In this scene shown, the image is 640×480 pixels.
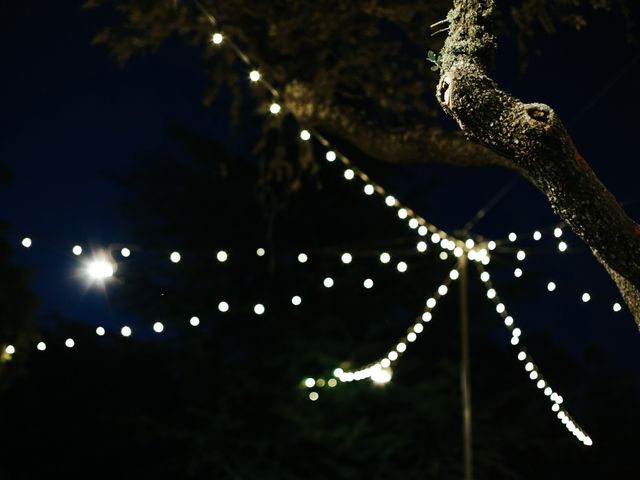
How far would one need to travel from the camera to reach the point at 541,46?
448 cm

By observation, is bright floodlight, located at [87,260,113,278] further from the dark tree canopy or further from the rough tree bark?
Answer: the rough tree bark

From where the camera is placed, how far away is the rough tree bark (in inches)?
80.0

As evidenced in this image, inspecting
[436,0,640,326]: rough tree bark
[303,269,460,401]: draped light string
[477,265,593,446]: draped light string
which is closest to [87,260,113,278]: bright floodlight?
[303,269,460,401]: draped light string

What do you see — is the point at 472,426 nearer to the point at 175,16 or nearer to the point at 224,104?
the point at 224,104

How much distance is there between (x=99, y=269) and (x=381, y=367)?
292 centimetres

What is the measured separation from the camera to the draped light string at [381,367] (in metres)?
5.56

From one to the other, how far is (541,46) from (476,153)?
151 cm

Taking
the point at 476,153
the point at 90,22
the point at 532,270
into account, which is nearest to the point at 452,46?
the point at 476,153

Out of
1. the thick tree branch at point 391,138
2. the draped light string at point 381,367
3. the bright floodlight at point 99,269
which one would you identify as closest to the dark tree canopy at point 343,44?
the thick tree branch at point 391,138

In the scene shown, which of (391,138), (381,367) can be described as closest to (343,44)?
(391,138)

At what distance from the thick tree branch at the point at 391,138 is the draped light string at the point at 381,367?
1.98 meters

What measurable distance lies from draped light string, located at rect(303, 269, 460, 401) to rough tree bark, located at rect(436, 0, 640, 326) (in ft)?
10.7

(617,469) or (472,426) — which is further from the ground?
(617,469)

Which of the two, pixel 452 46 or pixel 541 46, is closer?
pixel 452 46
